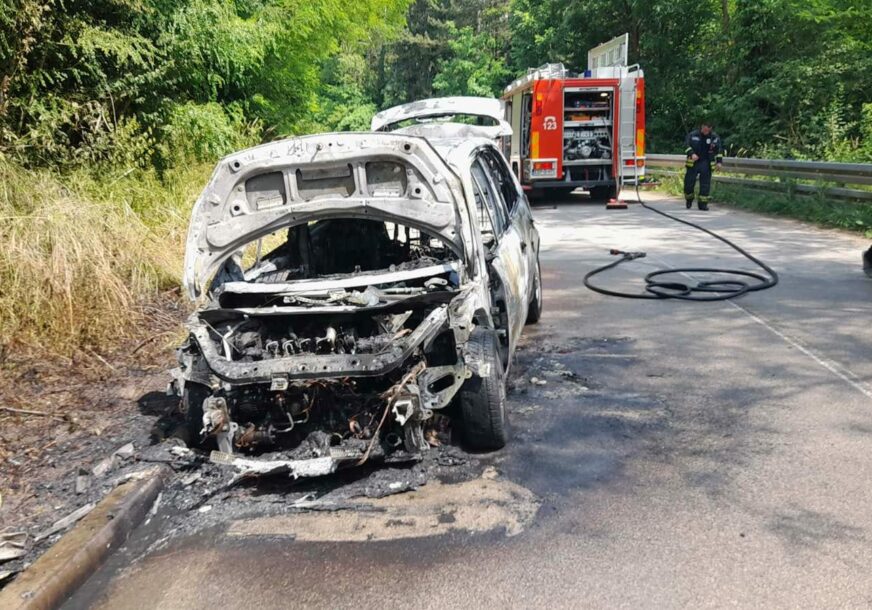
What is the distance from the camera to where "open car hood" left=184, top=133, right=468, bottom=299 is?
4816mm

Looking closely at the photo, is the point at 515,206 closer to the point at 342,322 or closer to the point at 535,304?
the point at 535,304

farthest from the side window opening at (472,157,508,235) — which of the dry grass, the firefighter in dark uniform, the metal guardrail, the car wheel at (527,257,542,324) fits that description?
the firefighter in dark uniform

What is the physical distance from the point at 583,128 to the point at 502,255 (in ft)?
45.7

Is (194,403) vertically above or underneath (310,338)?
underneath

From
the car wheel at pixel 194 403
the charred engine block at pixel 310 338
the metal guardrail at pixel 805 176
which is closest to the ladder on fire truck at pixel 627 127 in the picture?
the metal guardrail at pixel 805 176

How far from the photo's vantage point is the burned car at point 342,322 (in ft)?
14.1

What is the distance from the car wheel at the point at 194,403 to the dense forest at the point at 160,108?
228 cm

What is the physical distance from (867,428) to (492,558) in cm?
271

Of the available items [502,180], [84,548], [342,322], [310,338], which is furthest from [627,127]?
[84,548]

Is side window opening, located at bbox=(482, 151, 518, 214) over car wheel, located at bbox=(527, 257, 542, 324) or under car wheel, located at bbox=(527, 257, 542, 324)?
over

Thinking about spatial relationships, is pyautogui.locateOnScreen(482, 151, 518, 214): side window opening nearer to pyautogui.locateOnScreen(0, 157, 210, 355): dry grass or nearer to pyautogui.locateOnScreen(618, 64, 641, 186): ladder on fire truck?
pyautogui.locateOnScreen(0, 157, 210, 355): dry grass

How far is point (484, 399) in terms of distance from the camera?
453cm

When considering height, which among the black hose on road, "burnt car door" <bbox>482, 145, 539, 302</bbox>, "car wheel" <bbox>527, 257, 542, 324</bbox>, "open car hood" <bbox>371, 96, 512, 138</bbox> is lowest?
the black hose on road

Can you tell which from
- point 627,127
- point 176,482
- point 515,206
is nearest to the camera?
point 176,482
